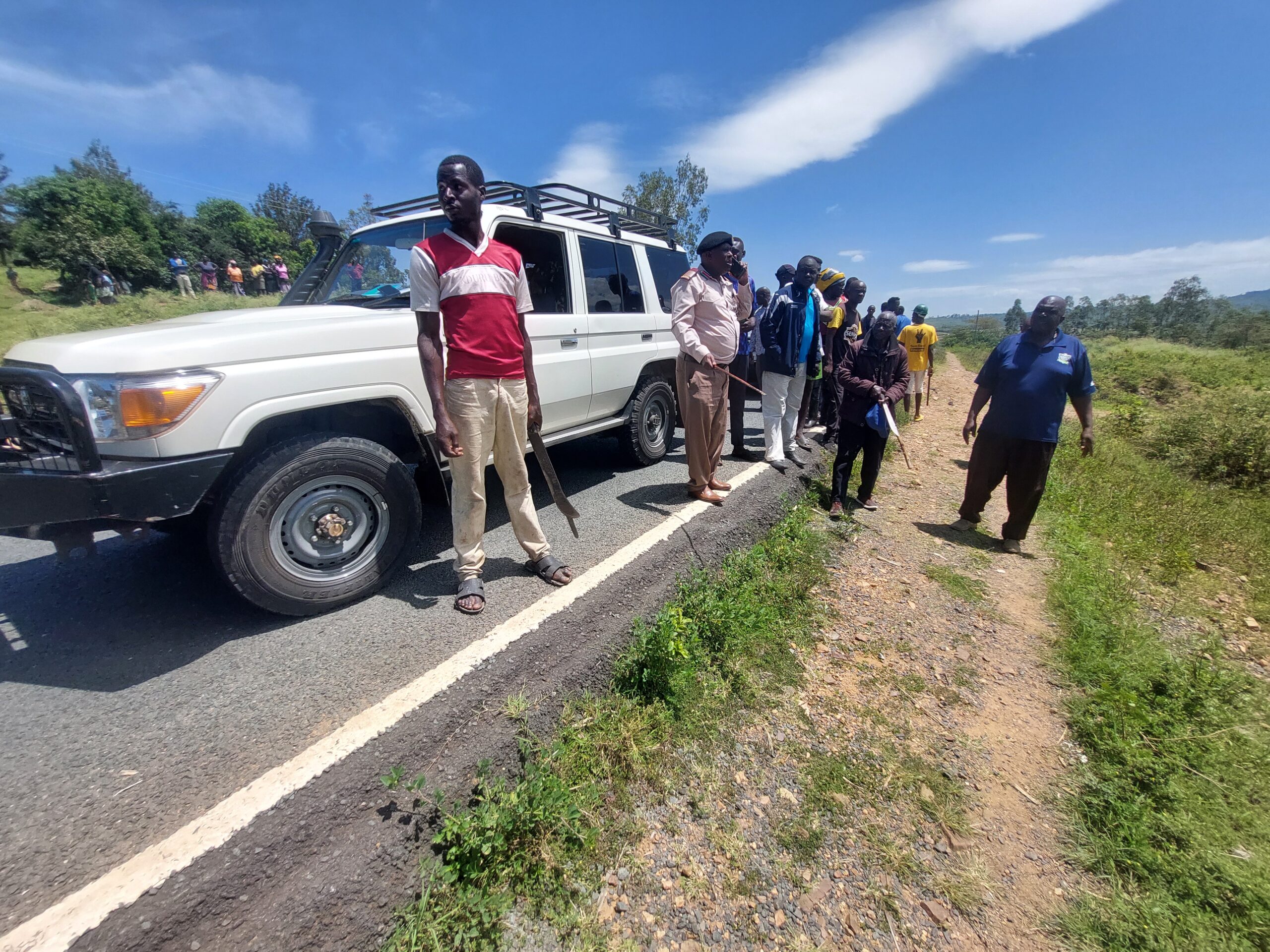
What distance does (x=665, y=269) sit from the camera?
17.6 ft

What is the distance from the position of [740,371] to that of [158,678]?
528 centimetres

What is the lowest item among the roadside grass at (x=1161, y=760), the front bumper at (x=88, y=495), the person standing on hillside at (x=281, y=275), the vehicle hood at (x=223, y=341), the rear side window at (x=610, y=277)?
the roadside grass at (x=1161, y=760)

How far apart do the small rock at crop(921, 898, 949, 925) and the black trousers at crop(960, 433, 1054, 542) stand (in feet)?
12.3

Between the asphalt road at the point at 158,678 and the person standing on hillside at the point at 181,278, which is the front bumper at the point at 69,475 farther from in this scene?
the person standing on hillside at the point at 181,278

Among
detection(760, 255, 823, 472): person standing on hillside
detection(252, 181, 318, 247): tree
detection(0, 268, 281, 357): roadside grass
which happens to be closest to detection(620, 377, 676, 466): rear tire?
detection(760, 255, 823, 472): person standing on hillside

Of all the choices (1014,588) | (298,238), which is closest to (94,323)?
(1014,588)

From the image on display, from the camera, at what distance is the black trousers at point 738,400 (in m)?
5.37

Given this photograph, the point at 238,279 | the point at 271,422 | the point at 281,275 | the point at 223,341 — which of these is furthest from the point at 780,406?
the point at 238,279

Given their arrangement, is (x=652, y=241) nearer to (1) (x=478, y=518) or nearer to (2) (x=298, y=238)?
Result: (1) (x=478, y=518)

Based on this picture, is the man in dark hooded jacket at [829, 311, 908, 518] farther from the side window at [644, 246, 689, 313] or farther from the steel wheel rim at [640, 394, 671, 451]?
the side window at [644, 246, 689, 313]

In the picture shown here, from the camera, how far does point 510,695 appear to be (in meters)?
2.14

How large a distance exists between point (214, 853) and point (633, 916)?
3.95ft

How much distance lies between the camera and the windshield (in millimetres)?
3629

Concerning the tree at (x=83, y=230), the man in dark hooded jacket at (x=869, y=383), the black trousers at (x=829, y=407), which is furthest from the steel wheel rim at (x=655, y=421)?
the tree at (x=83, y=230)
